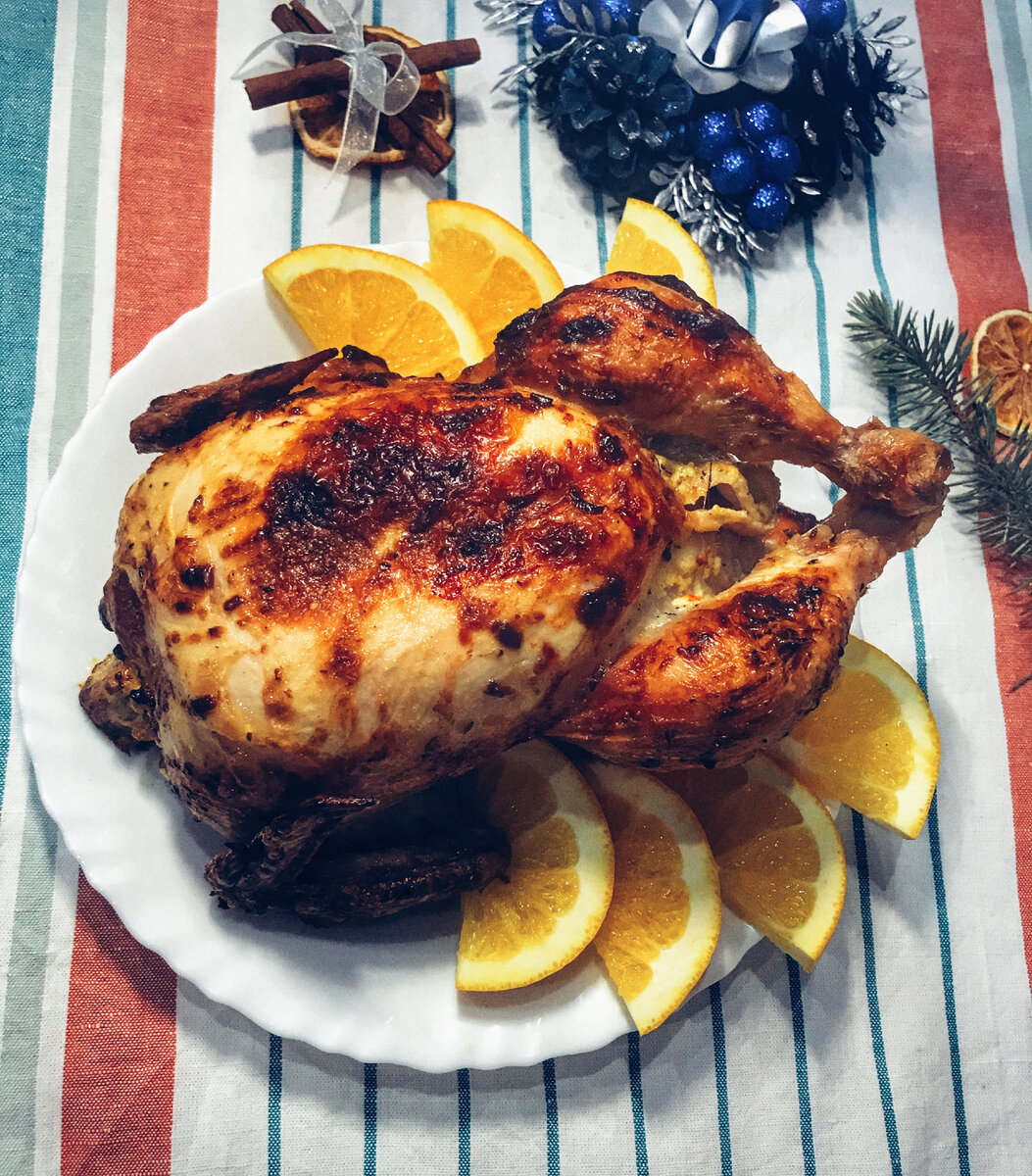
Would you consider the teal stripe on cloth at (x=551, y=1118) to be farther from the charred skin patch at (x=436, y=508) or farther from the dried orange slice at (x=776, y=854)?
the charred skin patch at (x=436, y=508)

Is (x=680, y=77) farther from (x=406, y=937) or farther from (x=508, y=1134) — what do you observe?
(x=508, y=1134)

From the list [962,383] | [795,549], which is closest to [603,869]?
[795,549]

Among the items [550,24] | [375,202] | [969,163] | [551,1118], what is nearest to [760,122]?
[550,24]

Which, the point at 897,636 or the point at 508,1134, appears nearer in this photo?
the point at 508,1134

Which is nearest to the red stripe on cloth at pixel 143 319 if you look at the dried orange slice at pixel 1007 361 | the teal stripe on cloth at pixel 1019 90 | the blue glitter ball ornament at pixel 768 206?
the blue glitter ball ornament at pixel 768 206

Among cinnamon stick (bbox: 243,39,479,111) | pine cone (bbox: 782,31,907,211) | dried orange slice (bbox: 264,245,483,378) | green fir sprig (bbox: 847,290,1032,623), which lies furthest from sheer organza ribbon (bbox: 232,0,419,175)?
green fir sprig (bbox: 847,290,1032,623)

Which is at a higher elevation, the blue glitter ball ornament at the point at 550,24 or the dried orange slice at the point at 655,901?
the blue glitter ball ornament at the point at 550,24
